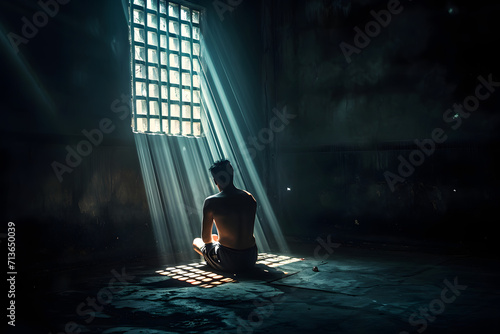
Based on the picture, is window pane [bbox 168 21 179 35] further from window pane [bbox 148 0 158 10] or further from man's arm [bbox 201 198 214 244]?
man's arm [bbox 201 198 214 244]

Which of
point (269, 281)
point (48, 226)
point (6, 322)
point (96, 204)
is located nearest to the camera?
point (6, 322)

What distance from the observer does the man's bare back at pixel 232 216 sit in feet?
17.0

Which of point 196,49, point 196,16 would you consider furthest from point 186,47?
point 196,16

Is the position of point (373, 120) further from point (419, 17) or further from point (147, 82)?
point (147, 82)

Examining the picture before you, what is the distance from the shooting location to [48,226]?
221 inches

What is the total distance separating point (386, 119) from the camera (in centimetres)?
746

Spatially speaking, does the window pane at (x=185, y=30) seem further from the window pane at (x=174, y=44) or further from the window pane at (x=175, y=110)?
the window pane at (x=175, y=110)

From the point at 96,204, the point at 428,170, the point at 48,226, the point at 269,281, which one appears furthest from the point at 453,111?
the point at 48,226

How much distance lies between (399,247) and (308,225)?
172 centimetres

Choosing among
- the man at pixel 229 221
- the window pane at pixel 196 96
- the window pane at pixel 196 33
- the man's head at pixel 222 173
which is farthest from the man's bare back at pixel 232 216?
the window pane at pixel 196 33

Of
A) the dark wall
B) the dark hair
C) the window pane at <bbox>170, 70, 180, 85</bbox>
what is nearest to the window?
the window pane at <bbox>170, 70, 180, 85</bbox>

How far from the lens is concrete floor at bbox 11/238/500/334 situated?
338 centimetres

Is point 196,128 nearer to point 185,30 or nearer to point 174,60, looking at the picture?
point 174,60

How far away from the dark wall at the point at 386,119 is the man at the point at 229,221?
3.10 metres
